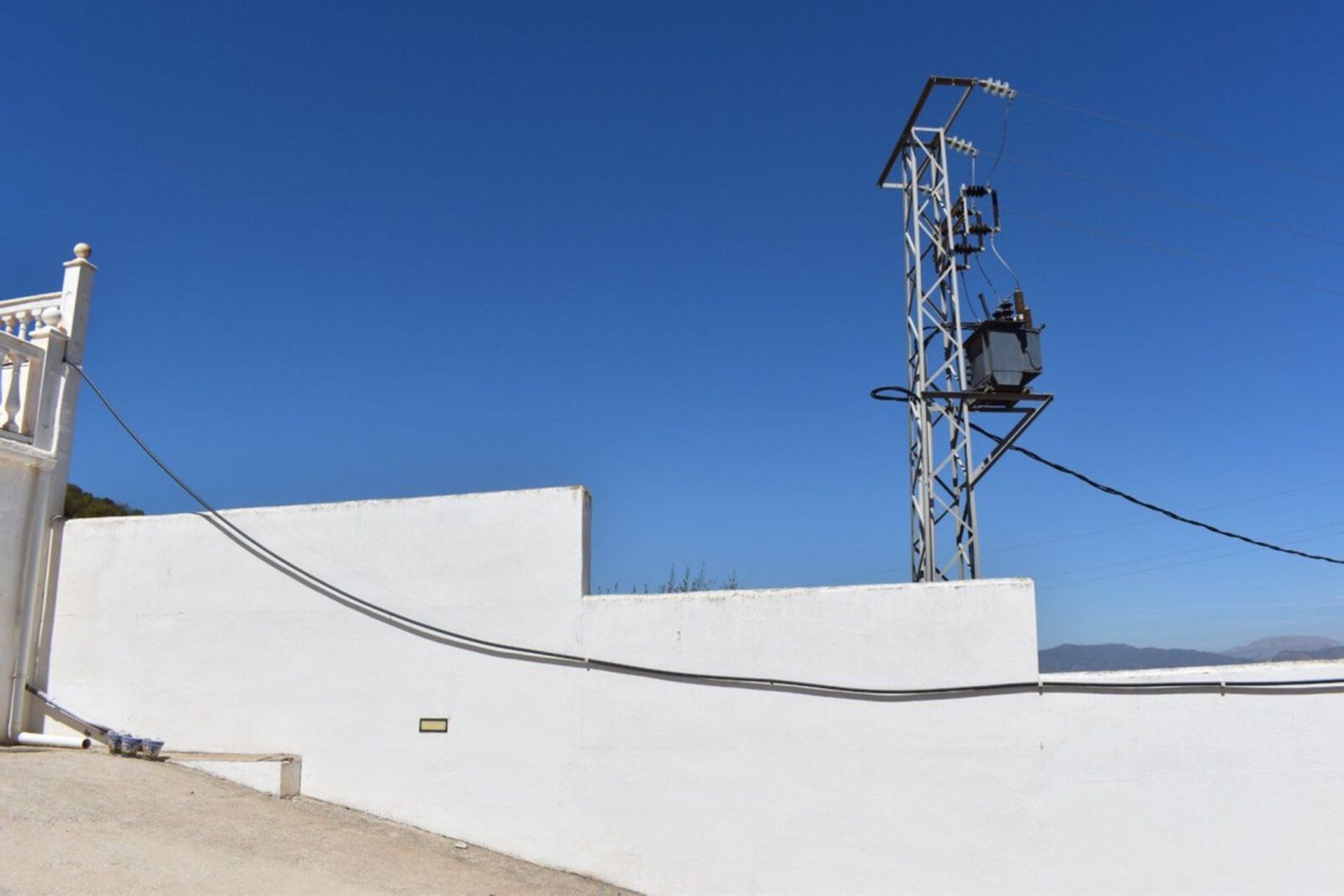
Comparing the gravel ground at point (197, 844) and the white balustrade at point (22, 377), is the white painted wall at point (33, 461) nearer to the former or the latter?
the white balustrade at point (22, 377)

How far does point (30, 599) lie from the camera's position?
27.1ft

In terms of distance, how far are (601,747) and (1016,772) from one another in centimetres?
288

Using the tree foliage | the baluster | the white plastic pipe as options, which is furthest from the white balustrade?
the tree foliage

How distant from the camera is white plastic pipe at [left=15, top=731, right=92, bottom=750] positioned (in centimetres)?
790

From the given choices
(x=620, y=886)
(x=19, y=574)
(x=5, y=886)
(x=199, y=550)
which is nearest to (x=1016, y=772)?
(x=620, y=886)

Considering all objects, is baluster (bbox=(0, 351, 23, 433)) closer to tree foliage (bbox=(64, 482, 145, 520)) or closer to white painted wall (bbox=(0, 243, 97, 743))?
white painted wall (bbox=(0, 243, 97, 743))

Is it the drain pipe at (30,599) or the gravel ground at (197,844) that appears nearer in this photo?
the gravel ground at (197,844)

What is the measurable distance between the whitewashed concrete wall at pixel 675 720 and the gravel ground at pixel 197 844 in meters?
0.30

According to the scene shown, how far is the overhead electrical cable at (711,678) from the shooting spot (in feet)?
19.9

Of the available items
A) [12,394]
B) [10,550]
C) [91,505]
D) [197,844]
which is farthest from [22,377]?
[91,505]

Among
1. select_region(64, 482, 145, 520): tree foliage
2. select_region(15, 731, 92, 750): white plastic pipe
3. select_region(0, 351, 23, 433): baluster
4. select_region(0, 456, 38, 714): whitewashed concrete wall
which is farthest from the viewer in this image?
select_region(64, 482, 145, 520): tree foliage

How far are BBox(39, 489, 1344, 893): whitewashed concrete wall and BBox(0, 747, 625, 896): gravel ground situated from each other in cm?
30

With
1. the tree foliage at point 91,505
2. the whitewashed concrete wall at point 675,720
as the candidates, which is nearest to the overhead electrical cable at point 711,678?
the whitewashed concrete wall at point 675,720

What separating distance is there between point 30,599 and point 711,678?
20.3 ft
